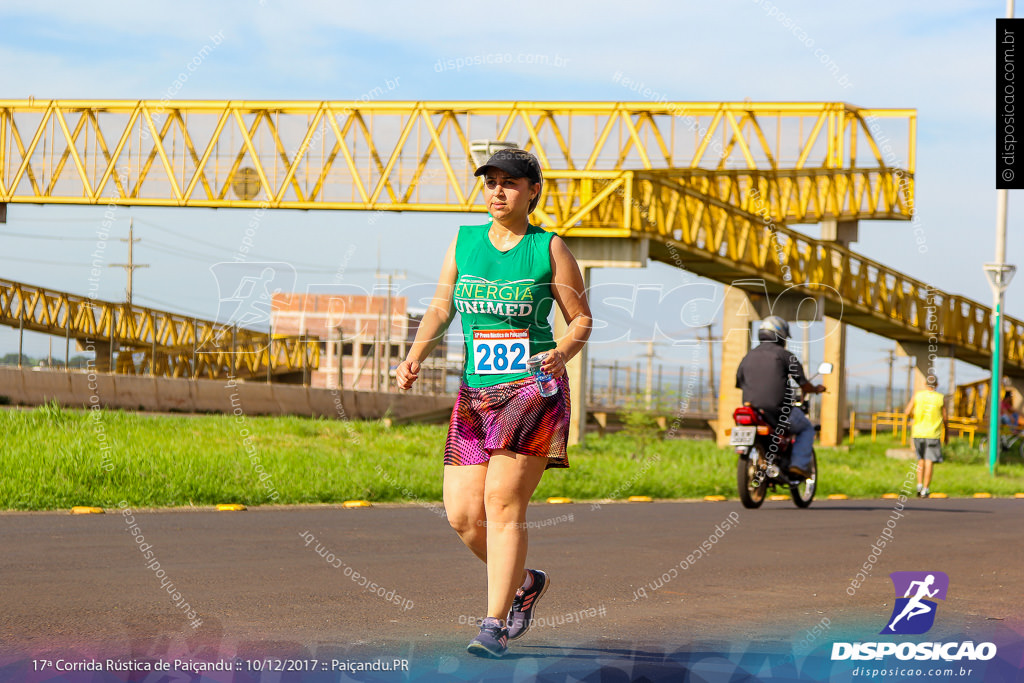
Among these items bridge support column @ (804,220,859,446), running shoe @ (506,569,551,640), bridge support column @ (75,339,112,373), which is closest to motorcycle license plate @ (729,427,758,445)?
running shoe @ (506,569,551,640)

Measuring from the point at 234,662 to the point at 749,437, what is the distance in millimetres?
9779

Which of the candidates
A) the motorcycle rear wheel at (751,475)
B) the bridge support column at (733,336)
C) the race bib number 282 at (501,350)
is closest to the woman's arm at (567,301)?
the race bib number 282 at (501,350)

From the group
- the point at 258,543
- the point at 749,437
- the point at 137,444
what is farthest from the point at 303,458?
the point at 258,543

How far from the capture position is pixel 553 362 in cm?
545

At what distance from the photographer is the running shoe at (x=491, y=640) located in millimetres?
5438

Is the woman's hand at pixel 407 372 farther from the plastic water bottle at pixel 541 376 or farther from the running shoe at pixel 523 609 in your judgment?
the running shoe at pixel 523 609

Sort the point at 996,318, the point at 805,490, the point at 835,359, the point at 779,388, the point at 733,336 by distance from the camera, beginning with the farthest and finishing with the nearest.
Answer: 1. the point at 835,359
2. the point at 733,336
3. the point at 996,318
4. the point at 805,490
5. the point at 779,388

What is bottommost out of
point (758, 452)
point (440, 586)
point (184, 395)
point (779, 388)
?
point (440, 586)

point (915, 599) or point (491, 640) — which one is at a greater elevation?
point (491, 640)

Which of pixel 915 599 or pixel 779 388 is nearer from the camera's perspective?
pixel 915 599

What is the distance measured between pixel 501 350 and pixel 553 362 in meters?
0.24

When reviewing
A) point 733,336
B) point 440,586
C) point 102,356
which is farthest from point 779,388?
point 102,356

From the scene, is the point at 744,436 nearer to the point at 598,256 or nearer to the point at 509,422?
the point at 509,422

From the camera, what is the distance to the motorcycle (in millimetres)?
14609
